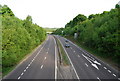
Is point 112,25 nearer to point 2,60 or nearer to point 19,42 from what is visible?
point 19,42

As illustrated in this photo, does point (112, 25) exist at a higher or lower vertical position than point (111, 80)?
higher

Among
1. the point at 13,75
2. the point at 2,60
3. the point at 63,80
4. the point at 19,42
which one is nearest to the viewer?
the point at 63,80

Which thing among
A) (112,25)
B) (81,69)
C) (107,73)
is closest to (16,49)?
(81,69)

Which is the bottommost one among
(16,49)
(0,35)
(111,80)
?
(111,80)

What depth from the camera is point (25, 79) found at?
58.4 ft

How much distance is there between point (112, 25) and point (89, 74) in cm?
1258

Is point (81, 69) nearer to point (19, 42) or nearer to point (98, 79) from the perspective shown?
point (98, 79)

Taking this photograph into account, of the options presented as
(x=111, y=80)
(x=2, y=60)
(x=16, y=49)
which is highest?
(x=16, y=49)

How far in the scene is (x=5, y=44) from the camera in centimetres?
1970

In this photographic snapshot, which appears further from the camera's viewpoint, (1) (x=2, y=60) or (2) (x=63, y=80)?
(1) (x=2, y=60)

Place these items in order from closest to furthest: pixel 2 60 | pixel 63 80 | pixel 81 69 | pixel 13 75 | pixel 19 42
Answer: pixel 63 80, pixel 13 75, pixel 2 60, pixel 81 69, pixel 19 42

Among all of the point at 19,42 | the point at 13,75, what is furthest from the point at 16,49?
the point at 13,75

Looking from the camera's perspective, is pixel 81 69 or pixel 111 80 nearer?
pixel 111 80

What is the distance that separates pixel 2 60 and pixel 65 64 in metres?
11.6
